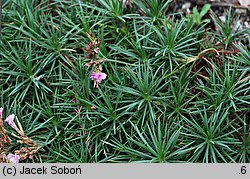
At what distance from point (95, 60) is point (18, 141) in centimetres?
66

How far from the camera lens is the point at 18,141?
8.62 feet

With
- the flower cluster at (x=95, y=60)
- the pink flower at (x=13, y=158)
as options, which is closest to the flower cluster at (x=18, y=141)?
the pink flower at (x=13, y=158)

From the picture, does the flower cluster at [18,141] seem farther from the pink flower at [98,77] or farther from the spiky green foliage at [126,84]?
the pink flower at [98,77]

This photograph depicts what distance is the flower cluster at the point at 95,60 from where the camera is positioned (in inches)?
107

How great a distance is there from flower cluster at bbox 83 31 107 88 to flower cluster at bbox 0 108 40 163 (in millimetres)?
513

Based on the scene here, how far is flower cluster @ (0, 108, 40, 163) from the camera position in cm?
259

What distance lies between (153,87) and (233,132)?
0.53 metres

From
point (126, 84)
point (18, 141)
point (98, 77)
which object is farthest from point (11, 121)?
point (126, 84)

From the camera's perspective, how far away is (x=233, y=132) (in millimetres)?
2604

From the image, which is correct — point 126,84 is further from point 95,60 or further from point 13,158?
point 13,158

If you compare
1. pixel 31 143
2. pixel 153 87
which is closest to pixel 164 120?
pixel 153 87

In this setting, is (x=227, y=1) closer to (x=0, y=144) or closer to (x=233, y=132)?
(x=233, y=132)

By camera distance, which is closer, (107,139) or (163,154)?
(163,154)

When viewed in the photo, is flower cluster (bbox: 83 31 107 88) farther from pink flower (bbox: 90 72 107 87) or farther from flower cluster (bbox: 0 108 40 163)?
flower cluster (bbox: 0 108 40 163)
